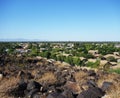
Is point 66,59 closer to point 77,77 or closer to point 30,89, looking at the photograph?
point 77,77

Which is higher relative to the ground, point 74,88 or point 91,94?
point 91,94

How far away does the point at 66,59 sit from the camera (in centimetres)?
7294

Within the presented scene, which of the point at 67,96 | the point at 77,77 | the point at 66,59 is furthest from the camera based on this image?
the point at 66,59

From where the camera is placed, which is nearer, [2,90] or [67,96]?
[67,96]

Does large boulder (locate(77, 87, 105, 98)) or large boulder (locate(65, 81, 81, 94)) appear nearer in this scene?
large boulder (locate(77, 87, 105, 98))

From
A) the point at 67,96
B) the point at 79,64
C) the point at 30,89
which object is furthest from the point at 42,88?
the point at 79,64

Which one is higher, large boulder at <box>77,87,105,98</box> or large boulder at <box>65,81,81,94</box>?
large boulder at <box>77,87,105,98</box>

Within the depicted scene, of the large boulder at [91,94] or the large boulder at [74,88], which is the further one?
the large boulder at [74,88]

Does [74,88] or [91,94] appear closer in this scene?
[91,94]

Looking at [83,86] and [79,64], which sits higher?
[83,86]

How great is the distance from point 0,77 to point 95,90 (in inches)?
504

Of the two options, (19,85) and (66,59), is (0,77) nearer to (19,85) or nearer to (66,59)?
(19,85)

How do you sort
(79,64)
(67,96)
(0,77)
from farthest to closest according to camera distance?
(79,64) → (0,77) → (67,96)

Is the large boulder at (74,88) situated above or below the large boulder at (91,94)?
below
